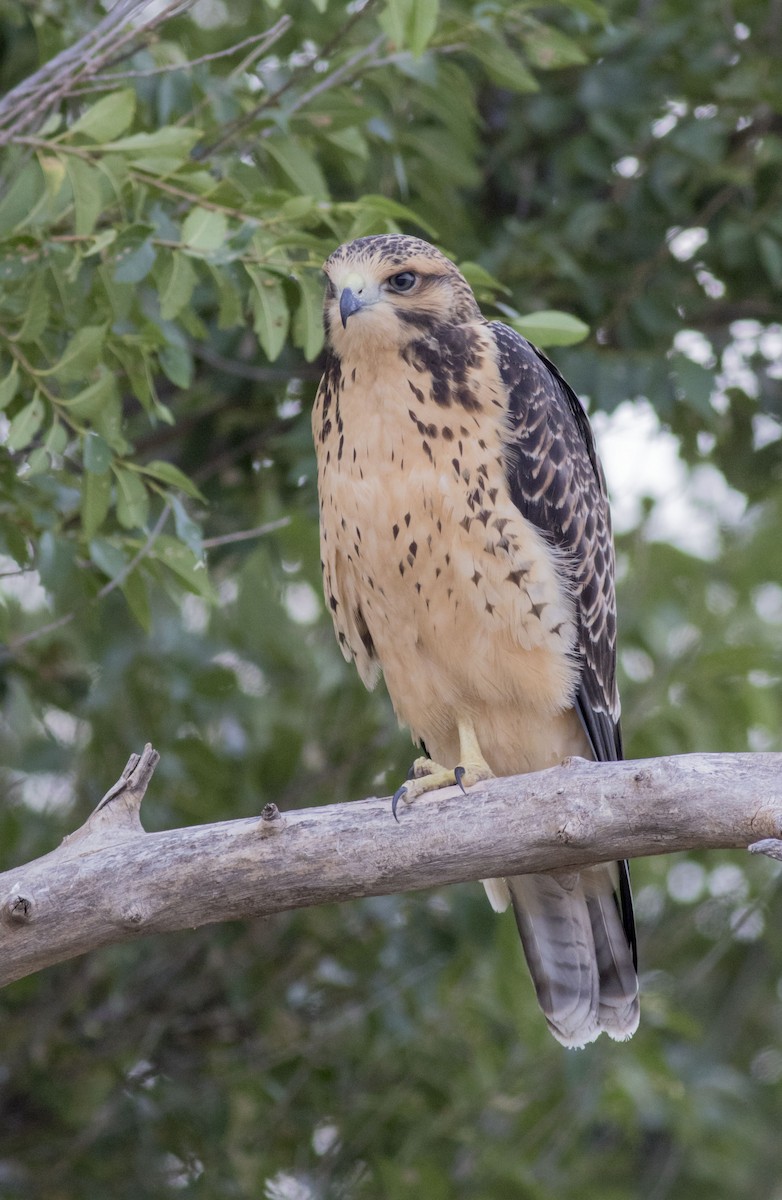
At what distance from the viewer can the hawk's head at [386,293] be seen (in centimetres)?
348

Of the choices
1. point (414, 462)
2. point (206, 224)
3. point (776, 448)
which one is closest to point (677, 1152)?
point (776, 448)

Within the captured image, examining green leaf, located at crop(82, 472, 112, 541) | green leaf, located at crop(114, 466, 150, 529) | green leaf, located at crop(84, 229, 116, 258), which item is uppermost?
green leaf, located at crop(84, 229, 116, 258)

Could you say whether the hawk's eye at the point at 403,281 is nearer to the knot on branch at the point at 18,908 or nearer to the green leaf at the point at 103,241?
the green leaf at the point at 103,241

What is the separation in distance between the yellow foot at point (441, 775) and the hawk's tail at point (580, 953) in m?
0.45

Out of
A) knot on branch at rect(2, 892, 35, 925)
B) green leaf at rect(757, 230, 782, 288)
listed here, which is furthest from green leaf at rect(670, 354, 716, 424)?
knot on branch at rect(2, 892, 35, 925)

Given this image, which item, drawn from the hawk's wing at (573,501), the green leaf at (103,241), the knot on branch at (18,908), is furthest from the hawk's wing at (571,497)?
the knot on branch at (18,908)

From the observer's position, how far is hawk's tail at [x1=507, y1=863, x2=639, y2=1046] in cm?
396

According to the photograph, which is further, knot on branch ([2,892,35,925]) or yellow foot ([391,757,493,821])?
yellow foot ([391,757,493,821])

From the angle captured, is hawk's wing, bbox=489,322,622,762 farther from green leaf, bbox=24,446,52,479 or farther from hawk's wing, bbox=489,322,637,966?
green leaf, bbox=24,446,52,479

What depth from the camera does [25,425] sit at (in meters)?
3.24

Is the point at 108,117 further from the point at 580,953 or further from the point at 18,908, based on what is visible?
the point at 580,953

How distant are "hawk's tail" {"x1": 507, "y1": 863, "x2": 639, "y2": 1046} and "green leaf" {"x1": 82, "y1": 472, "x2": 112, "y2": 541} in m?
1.57

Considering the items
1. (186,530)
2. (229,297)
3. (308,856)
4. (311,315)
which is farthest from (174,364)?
(308,856)

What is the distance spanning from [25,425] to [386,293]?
910 mm
